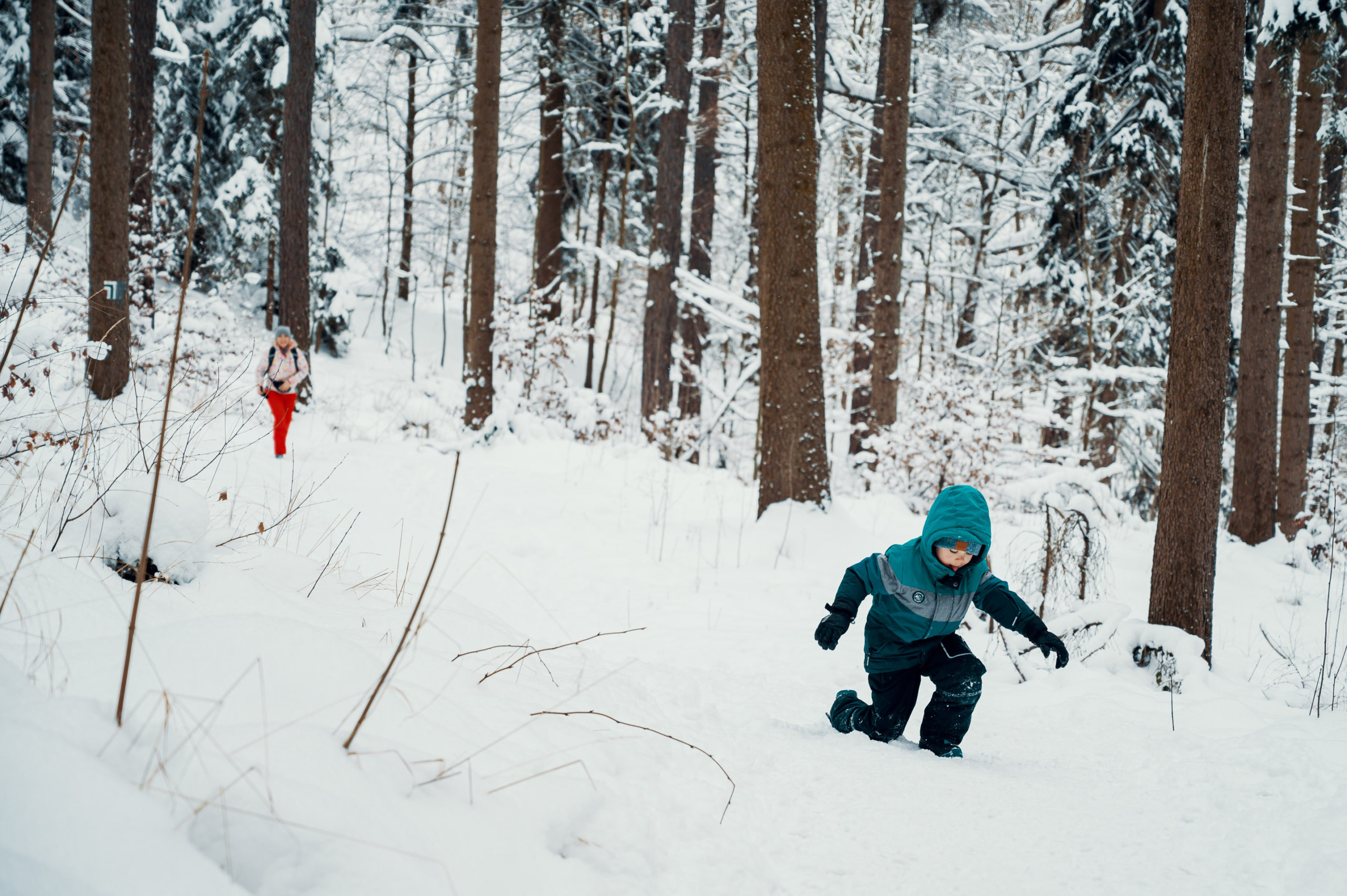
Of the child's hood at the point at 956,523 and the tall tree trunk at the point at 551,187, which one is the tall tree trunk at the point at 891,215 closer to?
the tall tree trunk at the point at 551,187

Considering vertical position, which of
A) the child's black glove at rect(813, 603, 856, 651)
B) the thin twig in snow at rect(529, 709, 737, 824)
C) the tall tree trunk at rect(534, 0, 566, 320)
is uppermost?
the tall tree trunk at rect(534, 0, 566, 320)

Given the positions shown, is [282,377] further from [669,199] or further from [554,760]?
[554,760]

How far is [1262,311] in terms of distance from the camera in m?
9.73

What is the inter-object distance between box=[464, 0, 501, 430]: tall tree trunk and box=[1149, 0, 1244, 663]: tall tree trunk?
8125mm

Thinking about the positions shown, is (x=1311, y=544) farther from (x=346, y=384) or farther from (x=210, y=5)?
(x=210, y=5)

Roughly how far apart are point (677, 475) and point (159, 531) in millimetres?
7519

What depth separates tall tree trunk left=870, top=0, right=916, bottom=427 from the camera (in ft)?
36.7

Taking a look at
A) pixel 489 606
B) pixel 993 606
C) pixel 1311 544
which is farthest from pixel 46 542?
pixel 1311 544

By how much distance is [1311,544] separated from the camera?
948cm

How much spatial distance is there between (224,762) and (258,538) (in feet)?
7.92

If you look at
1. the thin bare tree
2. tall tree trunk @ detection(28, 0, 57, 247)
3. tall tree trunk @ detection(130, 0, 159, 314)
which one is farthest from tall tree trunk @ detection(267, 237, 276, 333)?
tall tree trunk @ detection(28, 0, 57, 247)

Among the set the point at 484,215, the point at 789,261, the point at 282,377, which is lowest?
the point at 282,377

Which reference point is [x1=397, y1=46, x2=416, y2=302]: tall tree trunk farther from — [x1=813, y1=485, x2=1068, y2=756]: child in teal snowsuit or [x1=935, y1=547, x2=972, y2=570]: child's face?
[x1=935, y1=547, x2=972, y2=570]: child's face

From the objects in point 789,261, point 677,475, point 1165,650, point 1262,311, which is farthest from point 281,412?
point 1262,311
